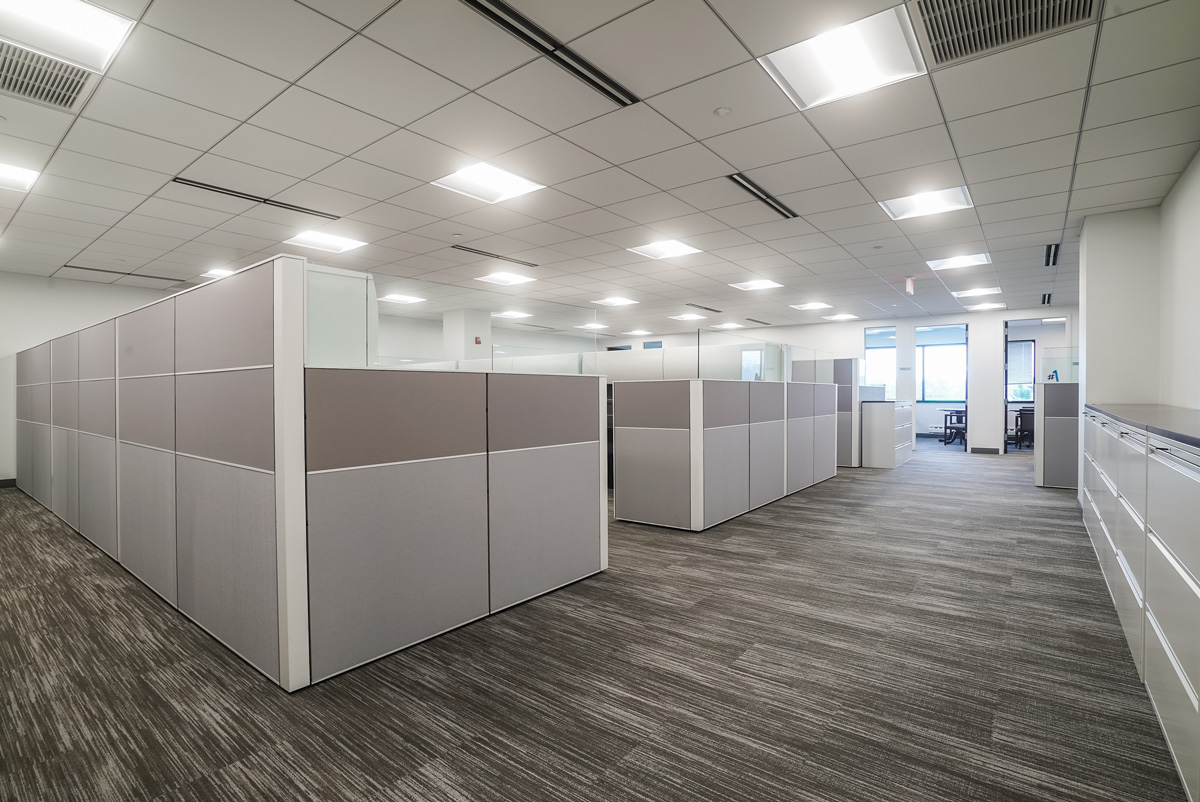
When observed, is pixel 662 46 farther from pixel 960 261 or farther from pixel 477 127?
pixel 960 261

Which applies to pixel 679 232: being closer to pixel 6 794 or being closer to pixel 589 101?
pixel 589 101

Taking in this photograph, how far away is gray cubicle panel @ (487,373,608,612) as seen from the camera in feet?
8.53

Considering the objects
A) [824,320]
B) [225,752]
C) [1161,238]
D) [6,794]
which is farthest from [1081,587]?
[824,320]

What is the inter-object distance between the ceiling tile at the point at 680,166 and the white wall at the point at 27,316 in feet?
20.6

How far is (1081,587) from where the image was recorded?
9.50ft

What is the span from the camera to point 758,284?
766cm

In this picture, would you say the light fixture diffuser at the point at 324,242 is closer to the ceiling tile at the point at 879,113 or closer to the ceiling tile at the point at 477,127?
the ceiling tile at the point at 477,127

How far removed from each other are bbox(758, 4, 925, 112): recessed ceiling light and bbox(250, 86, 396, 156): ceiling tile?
2.08 meters

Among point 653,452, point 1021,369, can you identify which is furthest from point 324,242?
point 1021,369

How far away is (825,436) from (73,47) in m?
6.55

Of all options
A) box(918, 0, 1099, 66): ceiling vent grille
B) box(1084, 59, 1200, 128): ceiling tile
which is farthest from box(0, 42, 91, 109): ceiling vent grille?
box(1084, 59, 1200, 128): ceiling tile

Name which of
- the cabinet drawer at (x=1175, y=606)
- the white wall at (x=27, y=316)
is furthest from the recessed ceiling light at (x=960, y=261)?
the white wall at (x=27, y=316)

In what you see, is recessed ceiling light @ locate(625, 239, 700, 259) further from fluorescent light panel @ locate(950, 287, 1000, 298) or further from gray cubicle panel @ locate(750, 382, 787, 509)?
fluorescent light panel @ locate(950, 287, 1000, 298)

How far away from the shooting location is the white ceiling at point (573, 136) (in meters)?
2.31
